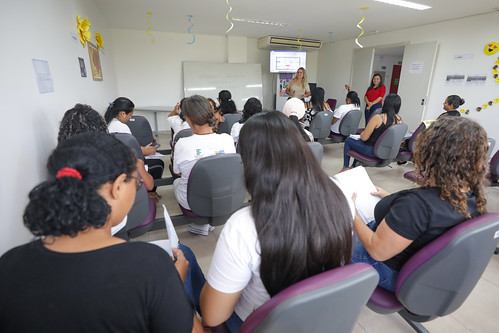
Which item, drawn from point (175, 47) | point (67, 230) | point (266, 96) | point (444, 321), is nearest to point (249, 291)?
point (67, 230)

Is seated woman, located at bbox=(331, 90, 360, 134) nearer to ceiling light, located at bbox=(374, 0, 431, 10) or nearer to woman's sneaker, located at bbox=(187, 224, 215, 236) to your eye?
ceiling light, located at bbox=(374, 0, 431, 10)

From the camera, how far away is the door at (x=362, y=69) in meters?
6.38

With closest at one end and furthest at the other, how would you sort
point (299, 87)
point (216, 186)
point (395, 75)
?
point (216, 186) → point (299, 87) → point (395, 75)

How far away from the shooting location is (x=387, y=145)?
8.96ft

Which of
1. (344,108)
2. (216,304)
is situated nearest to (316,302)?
(216,304)

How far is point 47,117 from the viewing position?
1.53 metres

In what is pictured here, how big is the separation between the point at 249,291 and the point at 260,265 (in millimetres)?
180

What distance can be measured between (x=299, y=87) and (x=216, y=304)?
5.05 m

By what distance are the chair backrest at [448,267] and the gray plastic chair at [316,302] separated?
0.40 metres

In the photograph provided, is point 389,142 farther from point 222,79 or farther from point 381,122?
point 222,79

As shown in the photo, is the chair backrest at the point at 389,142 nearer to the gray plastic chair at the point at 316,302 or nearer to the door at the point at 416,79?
the gray plastic chair at the point at 316,302

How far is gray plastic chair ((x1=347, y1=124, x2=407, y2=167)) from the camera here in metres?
2.66

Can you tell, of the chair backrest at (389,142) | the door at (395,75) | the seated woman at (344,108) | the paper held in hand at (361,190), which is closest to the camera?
the paper held in hand at (361,190)

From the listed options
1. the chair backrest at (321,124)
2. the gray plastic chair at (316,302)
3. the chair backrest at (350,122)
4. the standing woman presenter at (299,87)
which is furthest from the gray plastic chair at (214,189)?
the standing woman presenter at (299,87)
